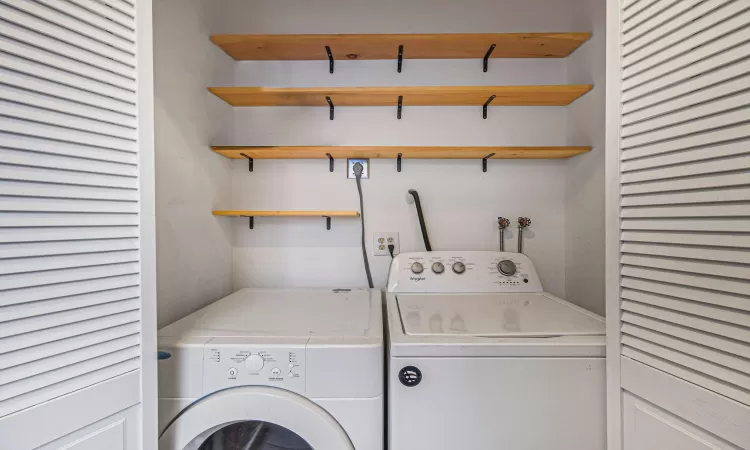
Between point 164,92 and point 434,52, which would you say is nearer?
point 164,92

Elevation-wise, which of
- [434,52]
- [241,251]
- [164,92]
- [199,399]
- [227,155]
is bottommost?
[199,399]

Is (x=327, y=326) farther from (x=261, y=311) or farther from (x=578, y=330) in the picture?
(x=578, y=330)

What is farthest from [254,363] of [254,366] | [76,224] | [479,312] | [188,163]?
[188,163]

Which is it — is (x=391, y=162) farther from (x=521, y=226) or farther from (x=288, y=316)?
(x=288, y=316)

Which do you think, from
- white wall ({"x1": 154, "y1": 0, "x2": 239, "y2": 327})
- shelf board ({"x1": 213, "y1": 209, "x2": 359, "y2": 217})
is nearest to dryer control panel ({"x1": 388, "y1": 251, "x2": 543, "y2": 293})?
shelf board ({"x1": 213, "y1": 209, "x2": 359, "y2": 217})

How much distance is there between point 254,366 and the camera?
3.08 ft

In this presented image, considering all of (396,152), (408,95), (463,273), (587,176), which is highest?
(408,95)

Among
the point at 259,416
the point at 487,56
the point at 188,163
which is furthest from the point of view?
the point at 487,56

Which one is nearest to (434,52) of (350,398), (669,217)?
(669,217)

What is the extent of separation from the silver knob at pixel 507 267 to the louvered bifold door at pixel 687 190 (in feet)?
2.42

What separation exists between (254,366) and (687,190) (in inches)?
44.1

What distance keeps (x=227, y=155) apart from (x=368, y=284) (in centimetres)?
96

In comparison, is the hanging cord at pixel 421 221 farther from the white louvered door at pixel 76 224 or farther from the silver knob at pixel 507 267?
the white louvered door at pixel 76 224

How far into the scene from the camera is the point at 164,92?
1265mm
